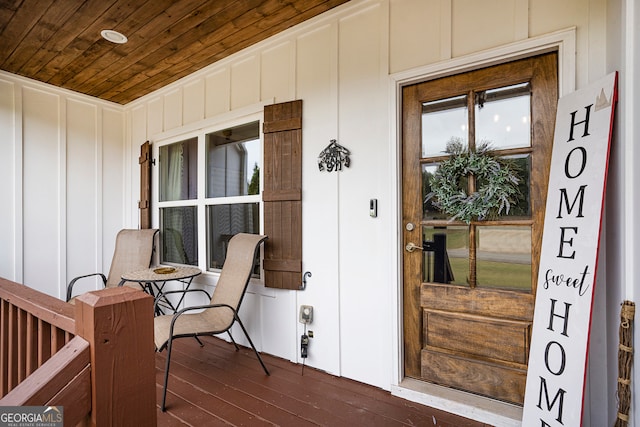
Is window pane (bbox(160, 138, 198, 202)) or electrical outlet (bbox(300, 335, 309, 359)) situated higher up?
window pane (bbox(160, 138, 198, 202))

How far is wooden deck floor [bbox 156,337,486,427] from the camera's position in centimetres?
185

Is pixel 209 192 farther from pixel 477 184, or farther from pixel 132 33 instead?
pixel 477 184

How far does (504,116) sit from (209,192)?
8.86ft

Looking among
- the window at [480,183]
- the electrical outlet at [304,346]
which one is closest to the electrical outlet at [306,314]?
the electrical outlet at [304,346]

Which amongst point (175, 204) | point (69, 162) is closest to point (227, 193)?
point (175, 204)

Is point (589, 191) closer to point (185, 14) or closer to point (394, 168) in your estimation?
point (394, 168)

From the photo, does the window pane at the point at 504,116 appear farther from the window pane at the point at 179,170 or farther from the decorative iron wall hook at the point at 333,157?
the window pane at the point at 179,170

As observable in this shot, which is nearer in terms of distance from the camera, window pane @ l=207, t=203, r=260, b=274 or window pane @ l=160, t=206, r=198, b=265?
window pane @ l=207, t=203, r=260, b=274

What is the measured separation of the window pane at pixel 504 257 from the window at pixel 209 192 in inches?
72.1

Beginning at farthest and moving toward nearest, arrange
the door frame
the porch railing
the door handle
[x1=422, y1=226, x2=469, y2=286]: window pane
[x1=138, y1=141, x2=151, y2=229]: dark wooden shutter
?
[x1=138, y1=141, x2=151, y2=229]: dark wooden shutter
the door handle
[x1=422, y1=226, x2=469, y2=286]: window pane
the door frame
the porch railing

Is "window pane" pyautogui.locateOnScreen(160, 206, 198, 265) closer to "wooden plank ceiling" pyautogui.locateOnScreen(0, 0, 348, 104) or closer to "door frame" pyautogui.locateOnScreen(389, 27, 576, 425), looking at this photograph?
"wooden plank ceiling" pyautogui.locateOnScreen(0, 0, 348, 104)

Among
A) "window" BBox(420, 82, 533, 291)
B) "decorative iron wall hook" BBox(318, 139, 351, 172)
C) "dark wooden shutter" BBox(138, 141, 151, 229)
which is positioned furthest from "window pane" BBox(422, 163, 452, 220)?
"dark wooden shutter" BBox(138, 141, 151, 229)

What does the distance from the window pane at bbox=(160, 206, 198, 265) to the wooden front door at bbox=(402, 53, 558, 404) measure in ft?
7.80

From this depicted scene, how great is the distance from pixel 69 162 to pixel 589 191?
479 cm
